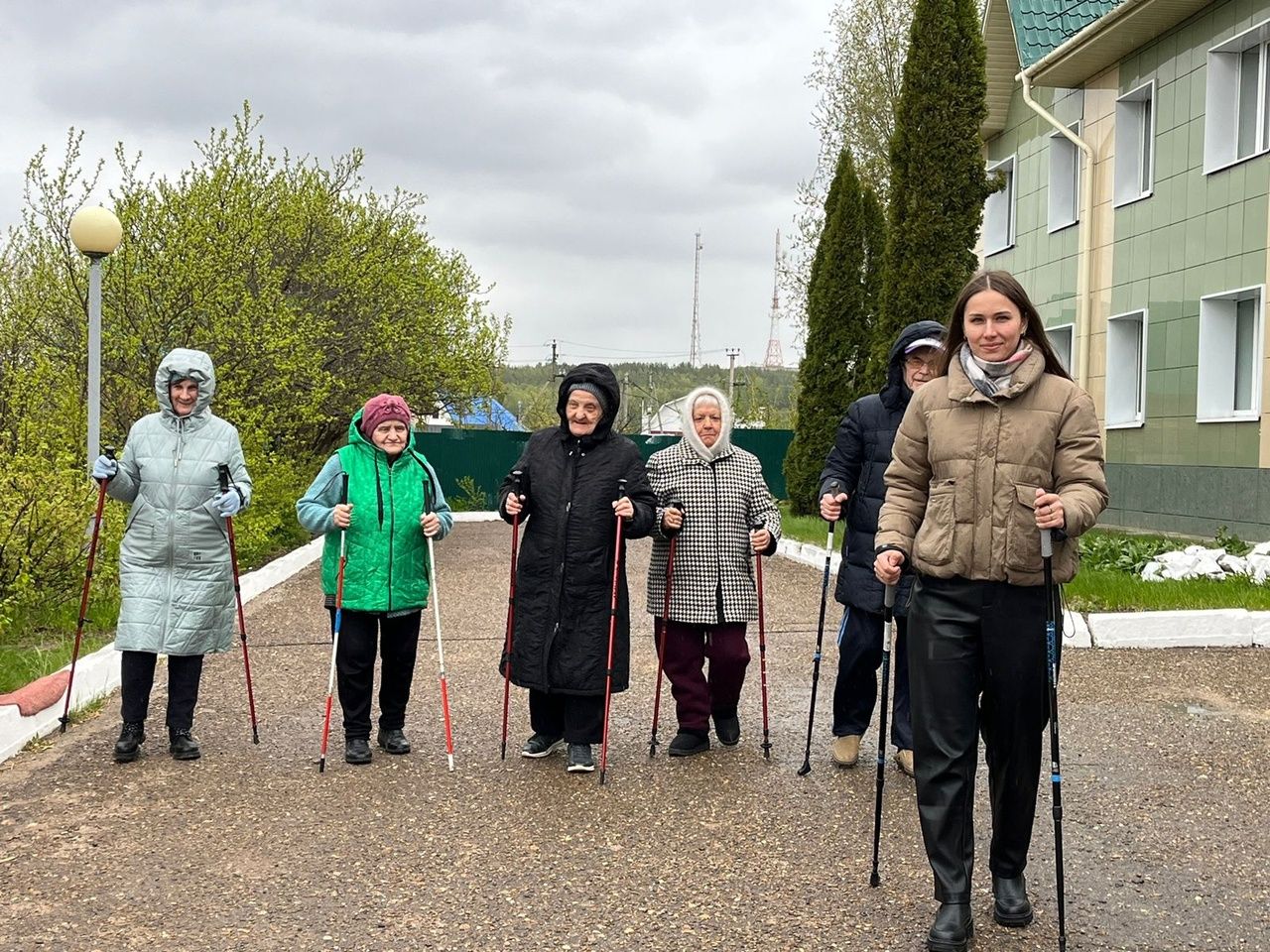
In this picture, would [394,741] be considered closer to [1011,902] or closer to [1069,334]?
[1011,902]

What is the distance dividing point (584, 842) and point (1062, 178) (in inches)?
663

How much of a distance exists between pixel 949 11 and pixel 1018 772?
1330 cm

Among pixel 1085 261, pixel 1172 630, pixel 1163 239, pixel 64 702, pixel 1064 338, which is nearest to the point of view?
pixel 64 702

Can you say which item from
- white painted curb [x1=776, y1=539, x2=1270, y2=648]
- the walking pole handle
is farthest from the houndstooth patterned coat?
white painted curb [x1=776, y1=539, x2=1270, y2=648]

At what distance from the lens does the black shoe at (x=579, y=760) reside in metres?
6.17

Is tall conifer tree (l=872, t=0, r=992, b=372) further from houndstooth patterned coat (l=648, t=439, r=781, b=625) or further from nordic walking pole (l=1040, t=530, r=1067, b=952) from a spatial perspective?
nordic walking pole (l=1040, t=530, r=1067, b=952)

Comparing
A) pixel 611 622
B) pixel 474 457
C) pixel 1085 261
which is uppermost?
pixel 1085 261

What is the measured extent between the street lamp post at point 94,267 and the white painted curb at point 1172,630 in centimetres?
748

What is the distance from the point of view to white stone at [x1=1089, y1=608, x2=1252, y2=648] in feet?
29.9

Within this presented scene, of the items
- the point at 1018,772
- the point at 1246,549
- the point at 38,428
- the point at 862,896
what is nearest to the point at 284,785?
the point at 862,896

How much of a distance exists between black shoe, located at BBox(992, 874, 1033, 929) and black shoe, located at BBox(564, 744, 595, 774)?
91.4 inches

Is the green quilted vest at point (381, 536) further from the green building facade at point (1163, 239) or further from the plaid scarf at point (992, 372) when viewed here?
the green building facade at point (1163, 239)

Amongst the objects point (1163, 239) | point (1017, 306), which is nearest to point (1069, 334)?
point (1163, 239)

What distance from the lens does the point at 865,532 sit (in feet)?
20.1
